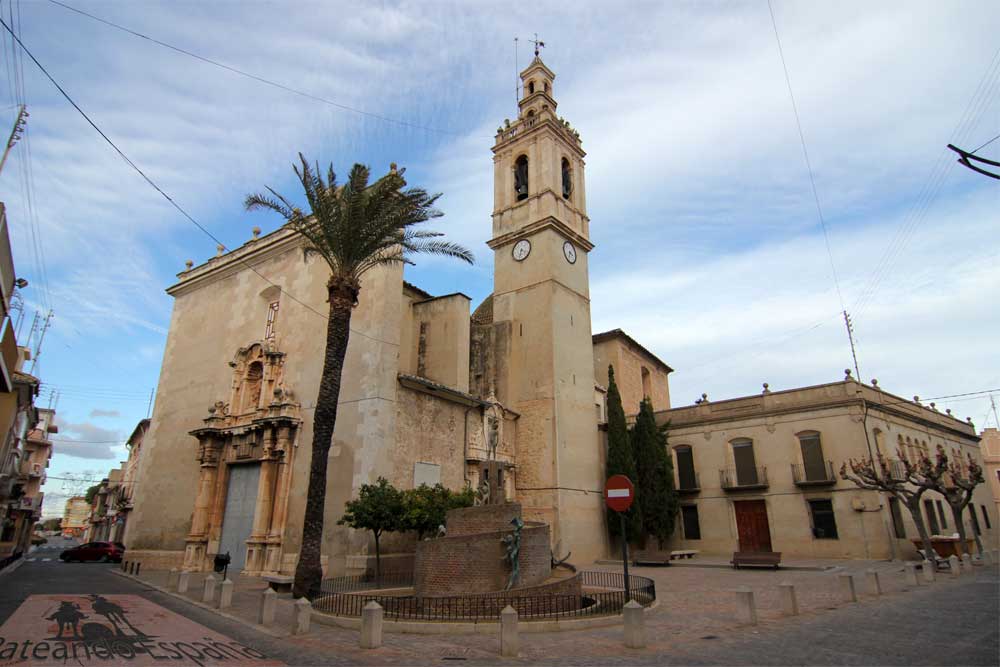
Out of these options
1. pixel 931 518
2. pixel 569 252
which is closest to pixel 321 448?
pixel 569 252

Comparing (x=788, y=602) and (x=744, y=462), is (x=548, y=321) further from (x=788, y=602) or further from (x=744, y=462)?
(x=788, y=602)

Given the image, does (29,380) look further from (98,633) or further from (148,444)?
(98,633)

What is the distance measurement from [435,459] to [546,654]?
14.4 m

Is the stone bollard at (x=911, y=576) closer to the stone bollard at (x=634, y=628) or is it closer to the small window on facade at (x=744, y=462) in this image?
the stone bollard at (x=634, y=628)

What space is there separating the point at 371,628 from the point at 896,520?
23.9 m

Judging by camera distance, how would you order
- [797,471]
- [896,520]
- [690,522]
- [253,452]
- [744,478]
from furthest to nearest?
[690,522] → [744,478] → [797,471] → [896,520] → [253,452]

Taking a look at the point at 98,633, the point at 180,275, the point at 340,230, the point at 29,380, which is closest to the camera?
the point at 98,633

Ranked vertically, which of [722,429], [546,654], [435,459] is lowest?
[546,654]

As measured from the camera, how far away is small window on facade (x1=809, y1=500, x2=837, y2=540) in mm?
23891

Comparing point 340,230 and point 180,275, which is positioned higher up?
point 180,275

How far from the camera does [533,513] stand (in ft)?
83.5

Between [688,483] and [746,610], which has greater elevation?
[688,483]

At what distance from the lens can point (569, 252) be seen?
99.2 feet

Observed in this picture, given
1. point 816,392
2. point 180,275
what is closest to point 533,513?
point 816,392
